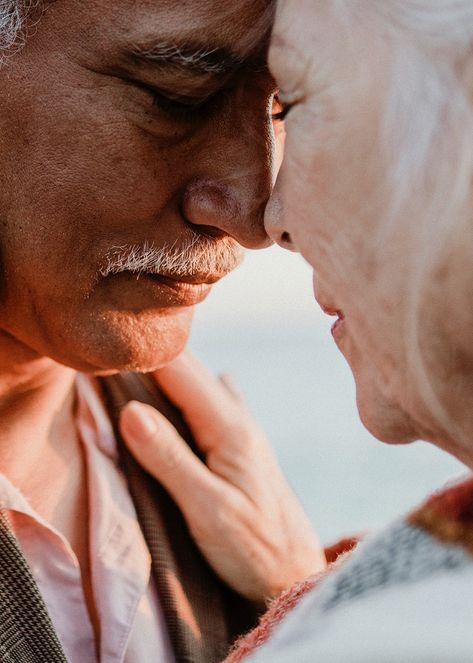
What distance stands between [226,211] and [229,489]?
0.53 metres

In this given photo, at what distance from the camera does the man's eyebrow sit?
1.41 meters

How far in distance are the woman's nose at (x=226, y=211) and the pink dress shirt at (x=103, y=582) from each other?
500 millimetres

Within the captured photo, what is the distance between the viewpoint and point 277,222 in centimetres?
128

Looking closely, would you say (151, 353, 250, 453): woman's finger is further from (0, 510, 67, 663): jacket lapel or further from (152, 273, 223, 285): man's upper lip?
(0, 510, 67, 663): jacket lapel

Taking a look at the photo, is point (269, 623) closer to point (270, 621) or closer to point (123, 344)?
point (270, 621)

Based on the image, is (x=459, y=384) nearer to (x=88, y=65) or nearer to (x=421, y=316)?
(x=421, y=316)

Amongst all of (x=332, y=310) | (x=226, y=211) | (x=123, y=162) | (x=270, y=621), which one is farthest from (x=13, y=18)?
(x=270, y=621)

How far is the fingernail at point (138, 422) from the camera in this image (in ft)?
5.93

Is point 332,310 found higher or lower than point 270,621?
higher

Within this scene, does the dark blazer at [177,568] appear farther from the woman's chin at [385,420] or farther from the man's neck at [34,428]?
the woman's chin at [385,420]

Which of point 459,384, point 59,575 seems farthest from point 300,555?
point 459,384

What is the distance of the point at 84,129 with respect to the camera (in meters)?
1.52

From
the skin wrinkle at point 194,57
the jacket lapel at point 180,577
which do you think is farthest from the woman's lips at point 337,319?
the jacket lapel at point 180,577

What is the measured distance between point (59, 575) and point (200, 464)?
1.06 feet
